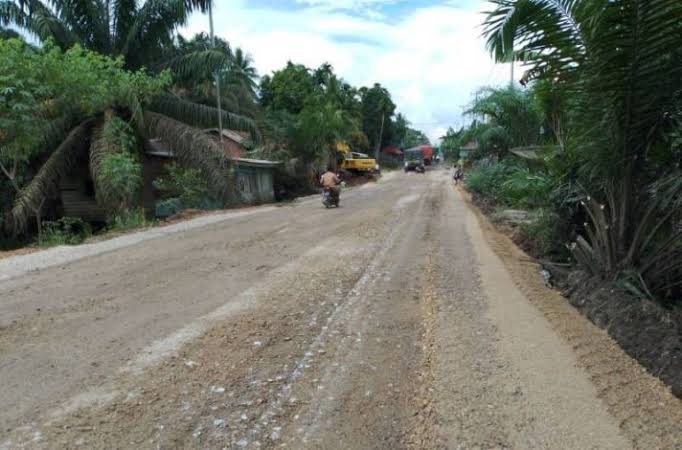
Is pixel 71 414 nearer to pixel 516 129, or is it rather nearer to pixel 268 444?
pixel 268 444

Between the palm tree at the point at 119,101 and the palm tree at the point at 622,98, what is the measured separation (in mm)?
13714

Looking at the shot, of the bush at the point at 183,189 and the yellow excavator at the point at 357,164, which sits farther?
the yellow excavator at the point at 357,164

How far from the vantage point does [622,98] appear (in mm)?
4918

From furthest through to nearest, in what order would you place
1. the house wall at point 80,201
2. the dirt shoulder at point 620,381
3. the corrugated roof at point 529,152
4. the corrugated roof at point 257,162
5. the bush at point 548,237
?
the corrugated roof at point 257,162 < the house wall at point 80,201 < the corrugated roof at point 529,152 < the bush at point 548,237 < the dirt shoulder at point 620,381

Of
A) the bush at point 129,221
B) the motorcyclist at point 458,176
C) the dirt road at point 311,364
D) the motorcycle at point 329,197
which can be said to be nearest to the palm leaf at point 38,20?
the bush at point 129,221

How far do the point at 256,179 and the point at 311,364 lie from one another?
20.7 metres

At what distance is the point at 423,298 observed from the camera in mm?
6051

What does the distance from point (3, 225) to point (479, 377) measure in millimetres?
15651

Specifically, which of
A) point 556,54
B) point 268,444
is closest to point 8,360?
point 268,444

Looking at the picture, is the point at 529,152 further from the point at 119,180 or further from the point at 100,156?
the point at 100,156

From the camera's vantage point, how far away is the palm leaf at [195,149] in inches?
688

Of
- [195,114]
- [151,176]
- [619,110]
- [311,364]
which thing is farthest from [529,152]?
[151,176]

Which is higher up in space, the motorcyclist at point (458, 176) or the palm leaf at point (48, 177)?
the palm leaf at point (48, 177)

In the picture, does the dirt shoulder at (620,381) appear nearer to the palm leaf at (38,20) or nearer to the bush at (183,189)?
the bush at (183,189)
